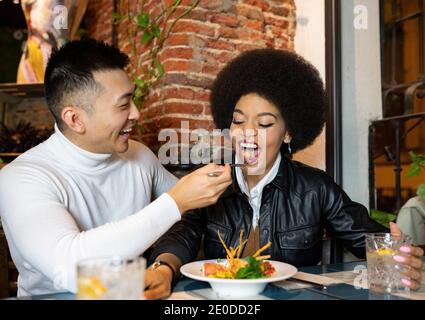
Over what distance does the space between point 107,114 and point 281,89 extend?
777 mm

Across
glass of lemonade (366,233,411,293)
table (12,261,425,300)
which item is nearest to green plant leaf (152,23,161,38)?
table (12,261,425,300)

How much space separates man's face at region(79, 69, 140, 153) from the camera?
5.46ft

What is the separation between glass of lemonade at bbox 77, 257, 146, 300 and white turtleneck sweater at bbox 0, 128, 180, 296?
389 millimetres

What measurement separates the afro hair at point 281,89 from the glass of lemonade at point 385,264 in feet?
2.86

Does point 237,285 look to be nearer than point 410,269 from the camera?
Yes

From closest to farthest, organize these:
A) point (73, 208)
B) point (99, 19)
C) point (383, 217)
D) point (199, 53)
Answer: point (73, 208), point (383, 217), point (199, 53), point (99, 19)

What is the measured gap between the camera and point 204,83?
9.74ft

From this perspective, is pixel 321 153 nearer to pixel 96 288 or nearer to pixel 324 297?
pixel 324 297

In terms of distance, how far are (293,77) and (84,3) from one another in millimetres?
2569

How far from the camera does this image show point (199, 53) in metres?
2.95

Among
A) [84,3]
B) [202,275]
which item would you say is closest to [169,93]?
[84,3]

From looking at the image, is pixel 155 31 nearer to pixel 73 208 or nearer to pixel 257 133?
pixel 257 133

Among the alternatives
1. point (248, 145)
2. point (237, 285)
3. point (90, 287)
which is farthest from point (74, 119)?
point (90, 287)

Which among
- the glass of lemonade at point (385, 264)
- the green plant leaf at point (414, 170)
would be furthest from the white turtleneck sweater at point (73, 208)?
the green plant leaf at point (414, 170)
